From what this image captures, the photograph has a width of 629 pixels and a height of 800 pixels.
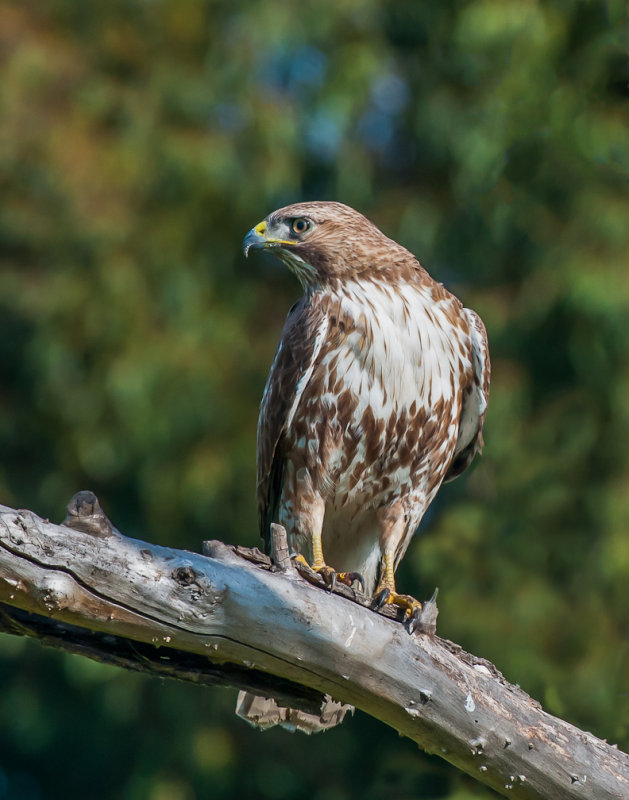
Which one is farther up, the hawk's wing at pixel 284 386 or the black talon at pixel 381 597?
the hawk's wing at pixel 284 386

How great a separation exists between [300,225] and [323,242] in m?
0.15

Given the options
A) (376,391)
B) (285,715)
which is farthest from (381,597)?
(376,391)

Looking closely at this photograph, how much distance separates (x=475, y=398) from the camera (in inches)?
192

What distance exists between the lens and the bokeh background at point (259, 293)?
7820mm

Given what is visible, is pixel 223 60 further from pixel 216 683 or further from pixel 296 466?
pixel 216 683

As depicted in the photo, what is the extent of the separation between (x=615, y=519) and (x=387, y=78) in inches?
151

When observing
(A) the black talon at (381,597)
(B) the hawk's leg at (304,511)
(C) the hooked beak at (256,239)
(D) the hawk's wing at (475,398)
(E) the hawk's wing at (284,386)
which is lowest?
(A) the black talon at (381,597)

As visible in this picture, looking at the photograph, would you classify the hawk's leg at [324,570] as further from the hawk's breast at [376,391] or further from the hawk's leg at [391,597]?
the hawk's breast at [376,391]

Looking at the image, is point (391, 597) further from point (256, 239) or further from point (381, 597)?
point (256, 239)

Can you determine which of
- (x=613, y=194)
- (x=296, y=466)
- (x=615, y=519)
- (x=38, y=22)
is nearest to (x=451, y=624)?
(x=615, y=519)

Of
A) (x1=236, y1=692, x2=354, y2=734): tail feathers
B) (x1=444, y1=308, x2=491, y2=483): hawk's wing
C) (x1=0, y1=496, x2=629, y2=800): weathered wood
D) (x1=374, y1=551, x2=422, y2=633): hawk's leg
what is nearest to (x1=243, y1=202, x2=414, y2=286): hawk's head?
(x1=444, y1=308, x2=491, y2=483): hawk's wing

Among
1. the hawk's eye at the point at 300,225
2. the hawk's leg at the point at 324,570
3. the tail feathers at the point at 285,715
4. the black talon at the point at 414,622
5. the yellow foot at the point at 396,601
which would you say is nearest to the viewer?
the black talon at the point at 414,622

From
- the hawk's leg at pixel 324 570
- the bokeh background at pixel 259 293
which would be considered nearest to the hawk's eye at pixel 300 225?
the hawk's leg at pixel 324 570

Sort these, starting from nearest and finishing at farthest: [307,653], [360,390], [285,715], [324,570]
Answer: [307,653], [324,570], [285,715], [360,390]
